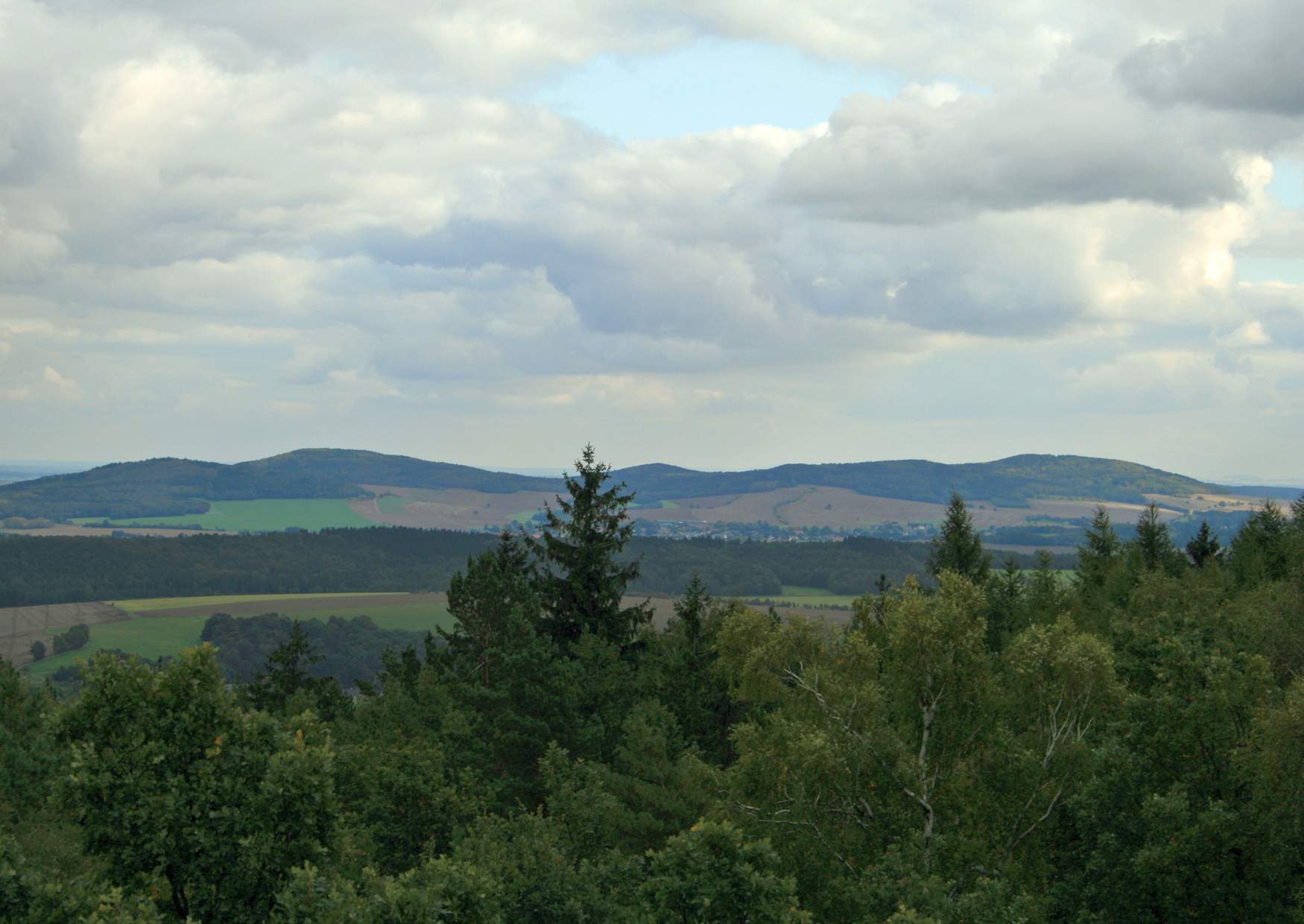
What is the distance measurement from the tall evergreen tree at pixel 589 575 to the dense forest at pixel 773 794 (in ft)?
41.3

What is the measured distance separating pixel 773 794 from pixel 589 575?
39.8 metres

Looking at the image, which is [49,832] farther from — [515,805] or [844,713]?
[844,713]

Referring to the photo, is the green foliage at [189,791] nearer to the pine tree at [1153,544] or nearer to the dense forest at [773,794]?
the dense forest at [773,794]

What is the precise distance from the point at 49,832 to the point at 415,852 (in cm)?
1589

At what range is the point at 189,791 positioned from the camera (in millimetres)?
22562

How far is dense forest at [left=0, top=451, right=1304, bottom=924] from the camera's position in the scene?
22547 millimetres

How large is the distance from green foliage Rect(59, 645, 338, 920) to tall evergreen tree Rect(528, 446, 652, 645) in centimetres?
4723

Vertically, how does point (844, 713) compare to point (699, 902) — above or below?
above

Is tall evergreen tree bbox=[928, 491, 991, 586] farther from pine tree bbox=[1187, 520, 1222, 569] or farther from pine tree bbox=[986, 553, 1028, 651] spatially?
pine tree bbox=[1187, 520, 1222, 569]

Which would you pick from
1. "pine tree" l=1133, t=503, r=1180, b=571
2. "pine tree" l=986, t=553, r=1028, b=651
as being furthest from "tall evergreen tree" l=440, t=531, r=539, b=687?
"pine tree" l=1133, t=503, r=1180, b=571

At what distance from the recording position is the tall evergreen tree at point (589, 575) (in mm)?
71188

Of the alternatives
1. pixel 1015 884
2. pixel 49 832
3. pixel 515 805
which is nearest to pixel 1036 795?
pixel 1015 884

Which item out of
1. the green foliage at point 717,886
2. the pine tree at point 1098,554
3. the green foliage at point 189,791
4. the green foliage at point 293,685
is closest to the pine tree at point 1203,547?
the pine tree at point 1098,554

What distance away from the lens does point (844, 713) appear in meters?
32.8
